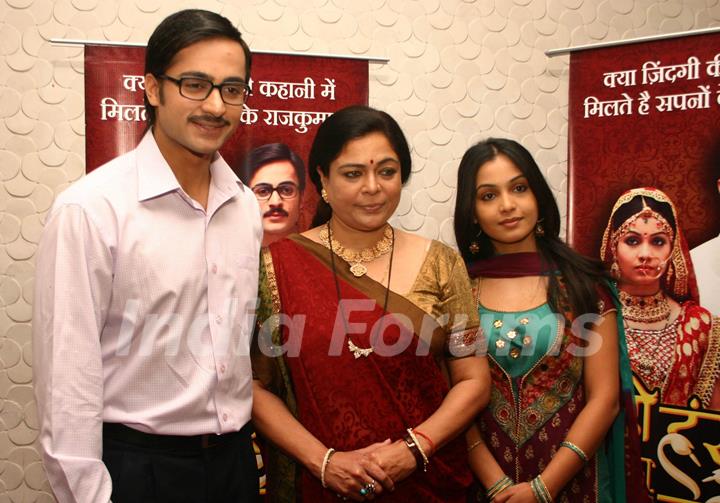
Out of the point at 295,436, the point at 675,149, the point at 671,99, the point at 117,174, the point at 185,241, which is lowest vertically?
the point at 295,436

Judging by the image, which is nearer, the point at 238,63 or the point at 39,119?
the point at 238,63

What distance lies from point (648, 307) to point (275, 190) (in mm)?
1355

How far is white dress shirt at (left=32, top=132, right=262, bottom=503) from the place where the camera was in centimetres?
126

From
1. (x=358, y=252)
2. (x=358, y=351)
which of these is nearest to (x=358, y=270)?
(x=358, y=252)

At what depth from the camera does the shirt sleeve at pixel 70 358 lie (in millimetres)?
1254

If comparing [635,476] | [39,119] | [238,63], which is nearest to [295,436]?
[238,63]

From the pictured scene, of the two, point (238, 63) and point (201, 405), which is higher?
point (238, 63)

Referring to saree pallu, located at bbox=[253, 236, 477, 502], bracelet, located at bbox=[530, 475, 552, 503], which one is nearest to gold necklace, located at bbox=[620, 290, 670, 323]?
bracelet, located at bbox=[530, 475, 552, 503]

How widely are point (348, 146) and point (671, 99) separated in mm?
1282

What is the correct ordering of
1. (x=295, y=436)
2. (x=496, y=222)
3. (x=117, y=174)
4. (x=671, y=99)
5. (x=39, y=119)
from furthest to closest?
(x=39, y=119) < (x=671, y=99) < (x=496, y=222) < (x=295, y=436) < (x=117, y=174)

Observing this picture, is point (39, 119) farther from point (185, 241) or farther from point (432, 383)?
point (432, 383)

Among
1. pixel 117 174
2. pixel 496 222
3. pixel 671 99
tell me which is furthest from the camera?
pixel 671 99

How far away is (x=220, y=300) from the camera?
1.52m

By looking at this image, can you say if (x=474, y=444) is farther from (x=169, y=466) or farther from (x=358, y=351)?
(x=169, y=466)
